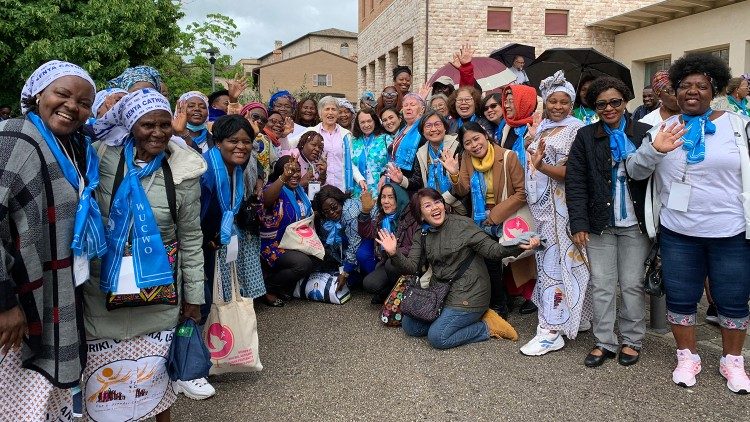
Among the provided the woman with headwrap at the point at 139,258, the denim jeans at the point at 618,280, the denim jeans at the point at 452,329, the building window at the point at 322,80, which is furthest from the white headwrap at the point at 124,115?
the building window at the point at 322,80

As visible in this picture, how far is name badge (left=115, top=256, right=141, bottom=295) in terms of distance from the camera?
2652 millimetres

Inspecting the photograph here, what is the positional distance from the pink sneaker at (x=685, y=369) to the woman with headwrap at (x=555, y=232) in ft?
2.39

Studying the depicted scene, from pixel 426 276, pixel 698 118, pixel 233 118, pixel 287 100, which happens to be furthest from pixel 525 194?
pixel 287 100

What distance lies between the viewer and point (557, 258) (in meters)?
4.48

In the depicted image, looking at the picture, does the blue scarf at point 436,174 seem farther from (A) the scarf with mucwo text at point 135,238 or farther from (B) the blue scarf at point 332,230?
(A) the scarf with mucwo text at point 135,238

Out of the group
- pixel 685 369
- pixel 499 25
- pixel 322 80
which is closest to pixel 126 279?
pixel 685 369

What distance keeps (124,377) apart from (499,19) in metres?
20.4

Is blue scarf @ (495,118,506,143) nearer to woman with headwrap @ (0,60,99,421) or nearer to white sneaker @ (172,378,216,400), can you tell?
white sneaker @ (172,378,216,400)

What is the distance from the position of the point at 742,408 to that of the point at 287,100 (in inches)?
195

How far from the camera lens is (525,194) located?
15.7 feet

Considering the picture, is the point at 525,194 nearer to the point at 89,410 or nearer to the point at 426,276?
the point at 426,276

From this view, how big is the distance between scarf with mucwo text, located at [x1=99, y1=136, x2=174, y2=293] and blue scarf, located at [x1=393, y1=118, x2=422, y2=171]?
10.8 ft

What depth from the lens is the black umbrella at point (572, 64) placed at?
24.5 feet

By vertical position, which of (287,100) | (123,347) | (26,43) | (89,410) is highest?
(26,43)
